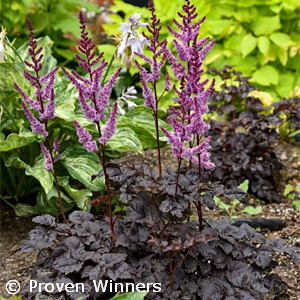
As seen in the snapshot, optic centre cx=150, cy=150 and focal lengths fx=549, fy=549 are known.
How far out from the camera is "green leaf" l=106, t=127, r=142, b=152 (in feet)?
8.57

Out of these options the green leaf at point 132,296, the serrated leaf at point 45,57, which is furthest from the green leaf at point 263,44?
the green leaf at point 132,296

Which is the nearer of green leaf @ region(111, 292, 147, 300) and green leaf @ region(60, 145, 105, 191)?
green leaf @ region(111, 292, 147, 300)

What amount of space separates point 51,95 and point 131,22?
0.65 meters

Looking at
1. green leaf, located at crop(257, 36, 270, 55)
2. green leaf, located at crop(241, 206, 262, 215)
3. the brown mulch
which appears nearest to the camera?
the brown mulch

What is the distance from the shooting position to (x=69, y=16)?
477 cm

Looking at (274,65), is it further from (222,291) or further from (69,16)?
(222,291)

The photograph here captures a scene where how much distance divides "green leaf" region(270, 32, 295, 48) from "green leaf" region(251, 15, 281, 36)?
0.05 meters

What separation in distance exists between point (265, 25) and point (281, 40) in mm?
193

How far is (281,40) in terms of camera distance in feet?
13.9

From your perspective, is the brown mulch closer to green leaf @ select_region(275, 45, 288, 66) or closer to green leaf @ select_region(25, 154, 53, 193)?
green leaf @ select_region(25, 154, 53, 193)

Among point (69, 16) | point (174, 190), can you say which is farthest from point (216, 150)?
point (69, 16)

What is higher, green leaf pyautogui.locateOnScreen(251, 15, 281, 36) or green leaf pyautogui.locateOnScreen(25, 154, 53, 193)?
green leaf pyautogui.locateOnScreen(251, 15, 281, 36)

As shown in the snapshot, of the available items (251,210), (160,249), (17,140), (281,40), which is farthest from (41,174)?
(281,40)

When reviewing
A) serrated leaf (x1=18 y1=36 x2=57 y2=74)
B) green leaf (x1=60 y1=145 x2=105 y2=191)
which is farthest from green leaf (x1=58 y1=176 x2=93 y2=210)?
serrated leaf (x1=18 y1=36 x2=57 y2=74)
